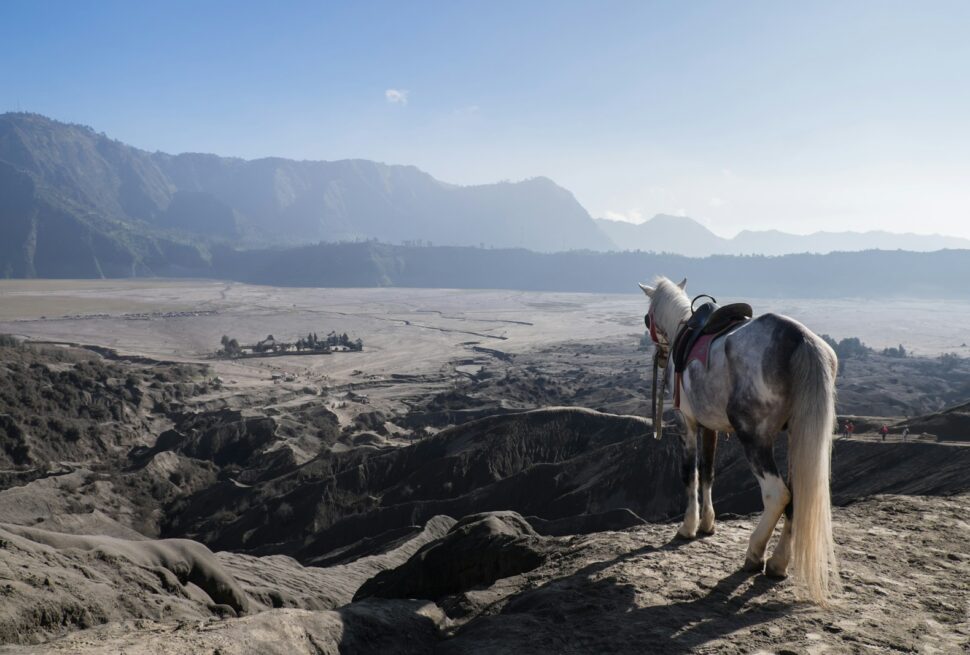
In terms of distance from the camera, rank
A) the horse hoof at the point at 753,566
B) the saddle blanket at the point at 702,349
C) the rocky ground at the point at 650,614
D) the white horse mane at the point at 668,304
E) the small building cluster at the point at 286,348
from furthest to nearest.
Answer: the small building cluster at the point at 286,348
the white horse mane at the point at 668,304
the saddle blanket at the point at 702,349
the horse hoof at the point at 753,566
the rocky ground at the point at 650,614

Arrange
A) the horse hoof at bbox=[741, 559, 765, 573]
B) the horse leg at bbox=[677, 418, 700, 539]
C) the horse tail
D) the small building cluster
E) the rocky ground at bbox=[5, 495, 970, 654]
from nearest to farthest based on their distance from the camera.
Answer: the rocky ground at bbox=[5, 495, 970, 654]
the horse tail
the horse hoof at bbox=[741, 559, 765, 573]
the horse leg at bbox=[677, 418, 700, 539]
the small building cluster

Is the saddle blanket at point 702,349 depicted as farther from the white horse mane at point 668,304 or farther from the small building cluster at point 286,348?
the small building cluster at point 286,348

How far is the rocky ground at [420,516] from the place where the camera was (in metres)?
4.96

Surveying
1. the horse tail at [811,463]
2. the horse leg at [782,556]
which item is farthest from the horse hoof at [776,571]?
the horse tail at [811,463]

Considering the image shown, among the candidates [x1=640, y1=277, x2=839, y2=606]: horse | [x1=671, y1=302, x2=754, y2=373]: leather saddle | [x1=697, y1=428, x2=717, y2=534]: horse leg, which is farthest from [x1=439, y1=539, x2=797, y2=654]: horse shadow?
[x1=671, y1=302, x2=754, y2=373]: leather saddle

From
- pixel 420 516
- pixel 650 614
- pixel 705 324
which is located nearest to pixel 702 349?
pixel 705 324

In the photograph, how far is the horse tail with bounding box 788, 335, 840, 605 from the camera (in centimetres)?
496

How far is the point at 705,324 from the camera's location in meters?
6.16

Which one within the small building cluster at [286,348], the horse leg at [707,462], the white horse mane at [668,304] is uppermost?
the white horse mane at [668,304]

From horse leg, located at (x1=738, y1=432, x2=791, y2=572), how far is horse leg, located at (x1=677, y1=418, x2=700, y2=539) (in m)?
1.17

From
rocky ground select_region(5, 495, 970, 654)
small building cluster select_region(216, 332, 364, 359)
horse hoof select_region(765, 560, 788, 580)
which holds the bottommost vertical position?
small building cluster select_region(216, 332, 364, 359)


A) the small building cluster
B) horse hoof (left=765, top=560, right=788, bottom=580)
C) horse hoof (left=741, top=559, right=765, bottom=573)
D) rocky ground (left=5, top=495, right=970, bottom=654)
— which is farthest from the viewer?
the small building cluster

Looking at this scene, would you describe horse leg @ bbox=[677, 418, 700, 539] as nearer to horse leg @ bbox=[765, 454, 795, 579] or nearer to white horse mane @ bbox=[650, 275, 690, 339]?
white horse mane @ bbox=[650, 275, 690, 339]

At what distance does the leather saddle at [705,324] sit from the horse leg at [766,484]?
39.4 inches
